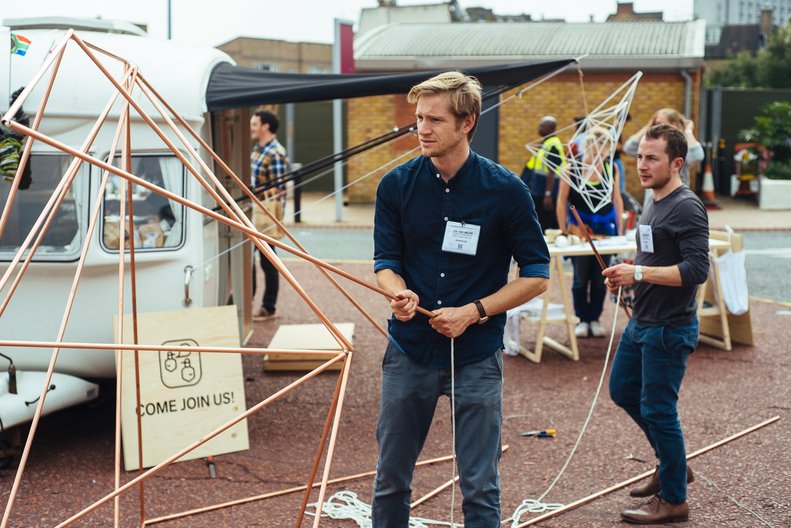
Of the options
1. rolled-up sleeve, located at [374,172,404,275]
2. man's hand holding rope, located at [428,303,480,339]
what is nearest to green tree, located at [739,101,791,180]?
rolled-up sleeve, located at [374,172,404,275]

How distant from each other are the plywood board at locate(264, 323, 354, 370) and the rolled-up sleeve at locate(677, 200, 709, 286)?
11.1 ft

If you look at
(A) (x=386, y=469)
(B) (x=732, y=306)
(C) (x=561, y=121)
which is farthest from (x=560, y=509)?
(C) (x=561, y=121)

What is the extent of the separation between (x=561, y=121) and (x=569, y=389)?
43.9 feet

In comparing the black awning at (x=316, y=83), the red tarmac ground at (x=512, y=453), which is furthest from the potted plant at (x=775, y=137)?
the black awning at (x=316, y=83)

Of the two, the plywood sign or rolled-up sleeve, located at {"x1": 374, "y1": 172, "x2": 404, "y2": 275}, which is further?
the plywood sign

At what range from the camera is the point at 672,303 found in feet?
14.5

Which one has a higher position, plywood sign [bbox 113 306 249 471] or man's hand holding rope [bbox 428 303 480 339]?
man's hand holding rope [bbox 428 303 480 339]

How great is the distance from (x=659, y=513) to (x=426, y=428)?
5.26ft

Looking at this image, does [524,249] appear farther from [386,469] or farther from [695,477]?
[695,477]

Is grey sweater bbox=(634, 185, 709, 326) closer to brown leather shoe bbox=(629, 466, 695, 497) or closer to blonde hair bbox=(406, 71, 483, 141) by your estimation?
brown leather shoe bbox=(629, 466, 695, 497)

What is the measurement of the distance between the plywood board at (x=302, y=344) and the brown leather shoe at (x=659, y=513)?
3157mm

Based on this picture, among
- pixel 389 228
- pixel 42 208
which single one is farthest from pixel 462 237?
pixel 42 208

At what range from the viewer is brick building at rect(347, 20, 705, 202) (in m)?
19.5

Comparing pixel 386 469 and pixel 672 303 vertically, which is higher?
pixel 672 303
